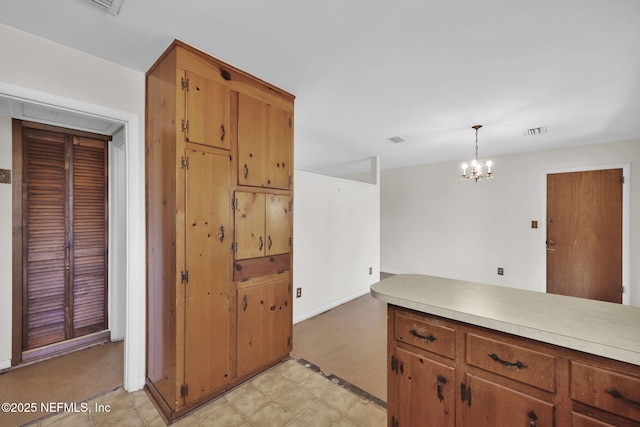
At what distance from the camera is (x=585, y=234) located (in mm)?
3844

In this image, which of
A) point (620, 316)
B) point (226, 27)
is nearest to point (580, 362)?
point (620, 316)

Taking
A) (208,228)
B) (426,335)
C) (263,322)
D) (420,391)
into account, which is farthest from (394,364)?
(208,228)

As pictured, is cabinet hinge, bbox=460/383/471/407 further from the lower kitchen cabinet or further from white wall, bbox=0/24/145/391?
white wall, bbox=0/24/145/391

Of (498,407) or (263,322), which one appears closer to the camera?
(498,407)

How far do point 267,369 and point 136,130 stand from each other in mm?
2181

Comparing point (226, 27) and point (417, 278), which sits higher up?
point (226, 27)

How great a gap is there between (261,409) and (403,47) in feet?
8.57

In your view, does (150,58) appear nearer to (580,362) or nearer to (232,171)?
(232,171)

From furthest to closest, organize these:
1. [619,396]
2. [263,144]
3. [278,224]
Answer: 1. [278,224]
2. [263,144]
3. [619,396]

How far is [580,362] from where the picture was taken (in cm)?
95

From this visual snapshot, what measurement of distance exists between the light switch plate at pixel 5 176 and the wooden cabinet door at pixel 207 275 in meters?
1.82

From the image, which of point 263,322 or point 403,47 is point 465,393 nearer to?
point 263,322

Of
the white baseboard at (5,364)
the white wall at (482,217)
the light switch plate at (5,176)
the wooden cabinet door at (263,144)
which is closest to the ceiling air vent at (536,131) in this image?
the white wall at (482,217)

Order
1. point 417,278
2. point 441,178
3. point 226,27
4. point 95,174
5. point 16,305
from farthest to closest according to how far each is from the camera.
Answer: point 441,178 → point 95,174 → point 16,305 → point 417,278 → point 226,27
